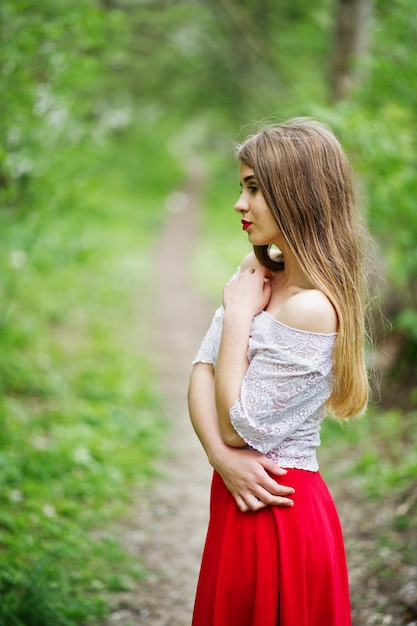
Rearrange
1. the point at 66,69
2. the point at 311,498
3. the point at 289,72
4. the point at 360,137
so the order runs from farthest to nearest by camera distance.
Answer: the point at 289,72 < the point at 66,69 < the point at 360,137 < the point at 311,498

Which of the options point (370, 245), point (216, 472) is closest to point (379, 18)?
point (370, 245)

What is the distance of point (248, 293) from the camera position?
6.85 ft

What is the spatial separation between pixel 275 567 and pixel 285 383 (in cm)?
59

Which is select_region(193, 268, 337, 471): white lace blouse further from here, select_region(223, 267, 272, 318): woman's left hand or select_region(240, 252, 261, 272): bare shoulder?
select_region(240, 252, 261, 272): bare shoulder

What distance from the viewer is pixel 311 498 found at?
80.9 inches

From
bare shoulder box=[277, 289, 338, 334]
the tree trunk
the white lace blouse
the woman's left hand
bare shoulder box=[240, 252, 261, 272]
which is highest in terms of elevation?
the tree trunk

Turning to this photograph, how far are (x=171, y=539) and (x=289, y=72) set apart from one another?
1033 cm

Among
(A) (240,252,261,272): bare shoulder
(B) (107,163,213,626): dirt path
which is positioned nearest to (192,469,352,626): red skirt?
(A) (240,252,261,272): bare shoulder

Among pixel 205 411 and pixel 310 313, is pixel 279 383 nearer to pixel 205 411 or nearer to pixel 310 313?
pixel 310 313

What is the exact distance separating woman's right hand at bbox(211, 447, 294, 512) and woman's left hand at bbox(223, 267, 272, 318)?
1.49 ft

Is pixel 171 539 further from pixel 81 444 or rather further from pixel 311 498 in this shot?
pixel 311 498

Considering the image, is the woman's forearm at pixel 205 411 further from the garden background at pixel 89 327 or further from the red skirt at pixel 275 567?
the garden background at pixel 89 327

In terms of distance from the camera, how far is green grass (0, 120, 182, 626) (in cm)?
361

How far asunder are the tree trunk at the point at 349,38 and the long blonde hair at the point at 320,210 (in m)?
5.73
